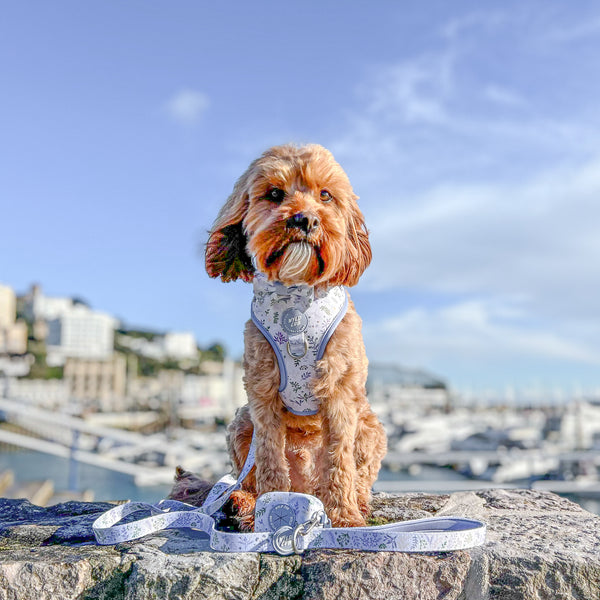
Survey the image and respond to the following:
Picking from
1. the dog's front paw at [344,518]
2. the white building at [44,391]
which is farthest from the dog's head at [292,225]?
the white building at [44,391]

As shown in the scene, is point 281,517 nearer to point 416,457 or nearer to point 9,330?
point 416,457

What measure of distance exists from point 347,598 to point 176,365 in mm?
126845

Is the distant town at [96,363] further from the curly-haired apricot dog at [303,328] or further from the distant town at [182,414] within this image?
the curly-haired apricot dog at [303,328]

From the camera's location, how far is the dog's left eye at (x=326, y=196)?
2584mm

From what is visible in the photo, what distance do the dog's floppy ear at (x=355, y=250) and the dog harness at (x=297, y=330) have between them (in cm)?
13

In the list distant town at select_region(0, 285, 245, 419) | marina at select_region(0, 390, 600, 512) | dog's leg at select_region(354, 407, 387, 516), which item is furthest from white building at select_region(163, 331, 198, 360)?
dog's leg at select_region(354, 407, 387, 516)

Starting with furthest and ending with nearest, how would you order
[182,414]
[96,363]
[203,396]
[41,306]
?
1. [41,306]
2. [96,363]
3. [203,396]
4. [182,414]

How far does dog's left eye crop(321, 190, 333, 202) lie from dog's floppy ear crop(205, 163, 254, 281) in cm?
37

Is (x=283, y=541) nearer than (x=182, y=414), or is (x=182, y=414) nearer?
(x=283, y=541)

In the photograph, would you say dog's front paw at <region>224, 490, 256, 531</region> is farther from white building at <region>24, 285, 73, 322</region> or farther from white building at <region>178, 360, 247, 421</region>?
white building at <region>24, 285, 73, 322</region>

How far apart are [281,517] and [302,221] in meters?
1.20

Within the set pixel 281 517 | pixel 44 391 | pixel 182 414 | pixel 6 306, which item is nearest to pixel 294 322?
pixel 281 517

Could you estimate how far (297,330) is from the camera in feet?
8.88

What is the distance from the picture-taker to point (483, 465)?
1896 inches
